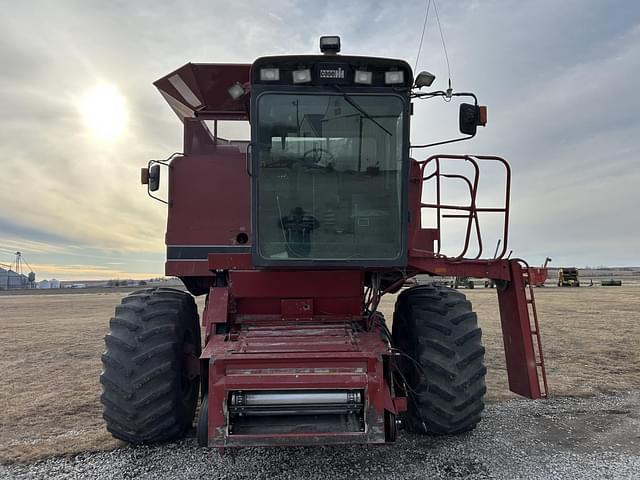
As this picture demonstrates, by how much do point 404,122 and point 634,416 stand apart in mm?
4723

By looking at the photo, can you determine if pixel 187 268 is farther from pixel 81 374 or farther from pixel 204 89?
pixel 81 374

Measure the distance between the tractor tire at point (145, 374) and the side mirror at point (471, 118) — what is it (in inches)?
137

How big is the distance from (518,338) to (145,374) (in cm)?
380

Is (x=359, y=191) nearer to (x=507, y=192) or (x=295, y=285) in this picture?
(x=295, y=285)

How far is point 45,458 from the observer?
511cm

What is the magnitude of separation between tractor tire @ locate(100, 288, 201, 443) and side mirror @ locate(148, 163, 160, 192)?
5.61 ft

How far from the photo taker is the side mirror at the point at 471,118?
16.5ft

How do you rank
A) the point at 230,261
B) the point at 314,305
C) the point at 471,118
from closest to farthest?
1. the point at 471,118
2. the point at 230,261
3. the point at 314,305

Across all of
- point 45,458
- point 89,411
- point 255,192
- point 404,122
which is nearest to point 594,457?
point 404,122

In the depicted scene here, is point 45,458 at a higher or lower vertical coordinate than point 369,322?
lower

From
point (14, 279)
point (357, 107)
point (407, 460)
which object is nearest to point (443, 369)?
point (407, 460)

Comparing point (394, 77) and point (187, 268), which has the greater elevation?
point (394, 77)

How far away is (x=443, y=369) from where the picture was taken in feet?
16.1

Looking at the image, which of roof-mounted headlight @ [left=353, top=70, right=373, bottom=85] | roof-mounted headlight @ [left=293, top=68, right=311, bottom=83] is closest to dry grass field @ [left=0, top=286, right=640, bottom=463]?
roof-mounted headlight @ [left=293, top=68, right=311, bottom=83]
